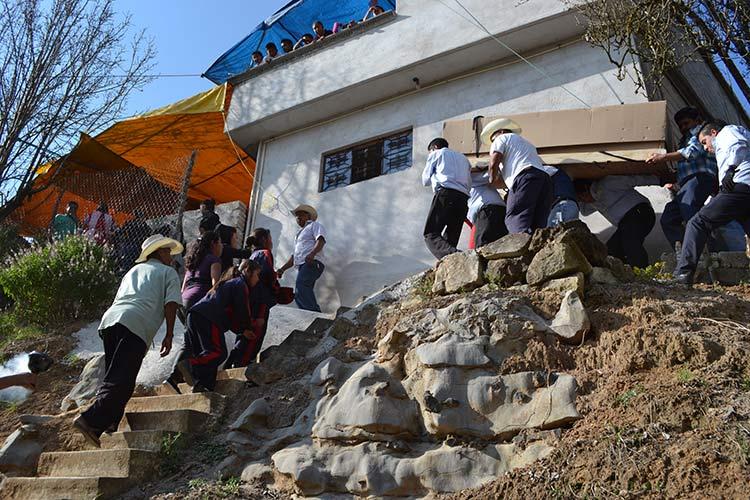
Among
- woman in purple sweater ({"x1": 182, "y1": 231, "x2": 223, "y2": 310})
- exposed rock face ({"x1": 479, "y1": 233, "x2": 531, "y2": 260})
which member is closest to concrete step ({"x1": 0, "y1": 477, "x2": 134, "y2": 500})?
woman in purple sweater ({"x1": 182, "y1": 231, "x2": 223, "y2": 310})

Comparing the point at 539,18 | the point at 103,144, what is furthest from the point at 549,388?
the point at 103,144

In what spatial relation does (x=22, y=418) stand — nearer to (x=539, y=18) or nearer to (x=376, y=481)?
(x=376, y=481)

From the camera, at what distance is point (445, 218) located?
800 cm

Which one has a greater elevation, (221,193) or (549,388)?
(221,193)

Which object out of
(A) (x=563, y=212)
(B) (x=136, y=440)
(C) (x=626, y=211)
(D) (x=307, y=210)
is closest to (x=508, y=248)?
(A) (x=563, y=212)

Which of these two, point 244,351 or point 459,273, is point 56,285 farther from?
point 459,273

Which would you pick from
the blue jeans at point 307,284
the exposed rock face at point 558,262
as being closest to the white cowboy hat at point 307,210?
the blue jeans at point 307,284

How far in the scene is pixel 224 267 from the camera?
8.93 meters

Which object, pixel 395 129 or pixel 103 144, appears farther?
pixel 103 144

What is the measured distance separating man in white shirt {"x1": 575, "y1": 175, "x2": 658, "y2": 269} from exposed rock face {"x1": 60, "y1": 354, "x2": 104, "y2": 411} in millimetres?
5488

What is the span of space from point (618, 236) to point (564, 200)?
82 centimetres

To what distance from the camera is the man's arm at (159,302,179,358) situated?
6191 mm

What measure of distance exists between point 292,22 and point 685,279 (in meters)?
9.46

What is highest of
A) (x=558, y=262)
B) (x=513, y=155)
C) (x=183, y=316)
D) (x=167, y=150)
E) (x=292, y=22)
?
(x=292, y=22)
